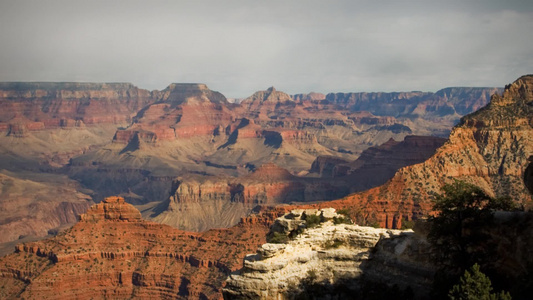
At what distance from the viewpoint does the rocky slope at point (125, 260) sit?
94.6 metres

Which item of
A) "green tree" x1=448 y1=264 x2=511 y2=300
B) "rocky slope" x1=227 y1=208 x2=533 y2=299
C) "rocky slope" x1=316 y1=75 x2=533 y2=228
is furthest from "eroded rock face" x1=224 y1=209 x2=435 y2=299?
"rocky slope" x1=316 y1=75 x2=533 y2=228

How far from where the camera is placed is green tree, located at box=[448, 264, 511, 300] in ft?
117

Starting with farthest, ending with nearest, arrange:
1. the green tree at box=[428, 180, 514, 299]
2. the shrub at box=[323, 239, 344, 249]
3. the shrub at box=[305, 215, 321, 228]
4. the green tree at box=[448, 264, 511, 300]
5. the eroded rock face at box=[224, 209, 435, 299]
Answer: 1. the shrub at box=[305, 215, 321, 228]
2. the shrub at box=[323, 239, 344, 249]
3. the eroded rock face at box=[224, 209, 435, 299]
4. the green tree at box=[428, 180, 514, 299]
5. the green tree at box=[448, 264, 511, 300]

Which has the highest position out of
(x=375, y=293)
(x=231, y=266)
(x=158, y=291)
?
(x=375, y=293)

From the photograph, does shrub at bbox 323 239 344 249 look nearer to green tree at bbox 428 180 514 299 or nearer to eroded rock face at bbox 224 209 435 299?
eroded rock face at bbox 224 209 435 299

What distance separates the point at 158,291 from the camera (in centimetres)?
9844

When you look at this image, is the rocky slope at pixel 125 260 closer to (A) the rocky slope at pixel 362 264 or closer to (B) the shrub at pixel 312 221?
(B) the shrub at pixel 312 221

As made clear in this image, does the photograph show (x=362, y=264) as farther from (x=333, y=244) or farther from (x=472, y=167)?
(x=472, y=167)

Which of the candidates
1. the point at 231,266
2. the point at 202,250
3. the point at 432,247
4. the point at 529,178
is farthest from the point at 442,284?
the point at 202,250

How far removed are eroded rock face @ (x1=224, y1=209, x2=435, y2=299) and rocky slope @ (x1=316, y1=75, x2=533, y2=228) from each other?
45092mm

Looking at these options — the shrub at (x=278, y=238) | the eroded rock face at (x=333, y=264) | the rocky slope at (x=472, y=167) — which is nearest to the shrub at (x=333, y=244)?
the eroded rock face at (x=333, y=264)

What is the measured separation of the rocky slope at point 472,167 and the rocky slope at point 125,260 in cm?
1923

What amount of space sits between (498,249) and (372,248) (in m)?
9.32

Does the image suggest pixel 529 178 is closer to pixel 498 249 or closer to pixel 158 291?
pixel 498 249
